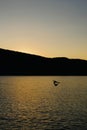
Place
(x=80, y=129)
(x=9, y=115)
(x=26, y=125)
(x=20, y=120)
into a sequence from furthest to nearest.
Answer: (x=9, y=115) < (x=20, y=120) < (x=26, y=125) < (x=80, y=129)

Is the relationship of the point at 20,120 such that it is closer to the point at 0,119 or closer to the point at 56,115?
the point at 0,119

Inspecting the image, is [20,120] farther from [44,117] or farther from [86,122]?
[86,122]

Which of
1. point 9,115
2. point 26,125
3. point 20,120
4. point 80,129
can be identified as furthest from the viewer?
point 9,115

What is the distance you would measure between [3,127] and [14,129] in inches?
93.2

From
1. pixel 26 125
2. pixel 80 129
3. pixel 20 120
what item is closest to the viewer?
pixel 80 129

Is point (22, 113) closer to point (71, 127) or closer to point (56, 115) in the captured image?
point (56, 115)

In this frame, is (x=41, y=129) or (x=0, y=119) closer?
(x=41, y=129)

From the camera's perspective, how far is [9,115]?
224 feet

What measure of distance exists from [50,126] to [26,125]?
4.32m

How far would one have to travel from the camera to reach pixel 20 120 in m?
62.0

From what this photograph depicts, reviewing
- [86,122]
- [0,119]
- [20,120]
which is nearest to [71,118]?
[86,122]

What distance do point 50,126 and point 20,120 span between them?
7.98m

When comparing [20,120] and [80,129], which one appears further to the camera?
[20,120]

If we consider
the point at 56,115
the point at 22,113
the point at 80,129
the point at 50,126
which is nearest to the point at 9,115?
the point at 22,113
